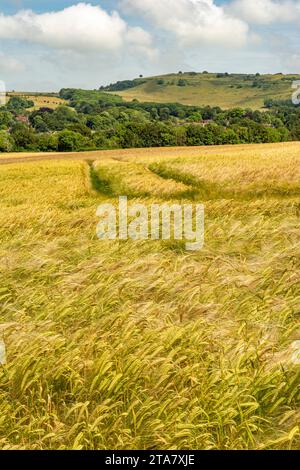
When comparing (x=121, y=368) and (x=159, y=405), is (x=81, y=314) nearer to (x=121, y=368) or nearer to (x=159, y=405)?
(x=121, y=368)

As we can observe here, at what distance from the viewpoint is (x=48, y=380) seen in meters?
4.18

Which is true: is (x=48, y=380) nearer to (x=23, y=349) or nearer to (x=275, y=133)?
(x=23, y=349)

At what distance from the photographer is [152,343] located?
4625 mm

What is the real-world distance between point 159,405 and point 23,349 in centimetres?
168

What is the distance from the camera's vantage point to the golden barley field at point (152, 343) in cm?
354

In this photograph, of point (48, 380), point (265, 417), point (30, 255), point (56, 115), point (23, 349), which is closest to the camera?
point (265, 417)

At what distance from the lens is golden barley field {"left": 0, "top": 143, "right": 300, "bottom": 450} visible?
354 centimetres

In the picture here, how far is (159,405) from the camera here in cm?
382

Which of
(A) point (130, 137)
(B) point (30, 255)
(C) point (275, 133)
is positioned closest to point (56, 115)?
(A) point (130, 137)
